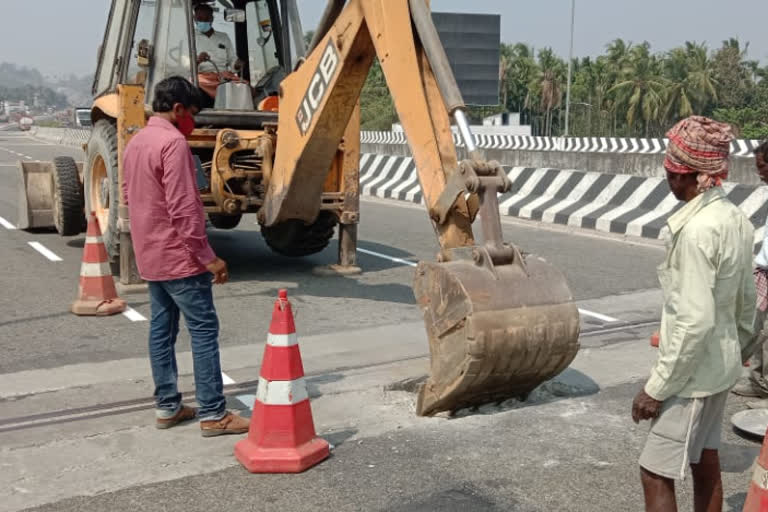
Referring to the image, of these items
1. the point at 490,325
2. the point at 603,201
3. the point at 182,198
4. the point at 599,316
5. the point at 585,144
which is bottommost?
the point at 585,144

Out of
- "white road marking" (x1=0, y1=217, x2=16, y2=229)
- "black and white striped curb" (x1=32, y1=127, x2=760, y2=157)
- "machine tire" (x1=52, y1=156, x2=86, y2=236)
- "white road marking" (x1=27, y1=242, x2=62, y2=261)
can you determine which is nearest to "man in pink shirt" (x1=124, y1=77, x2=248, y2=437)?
"white road marking" (x1=27, y1=242, x2=62, y2=261)

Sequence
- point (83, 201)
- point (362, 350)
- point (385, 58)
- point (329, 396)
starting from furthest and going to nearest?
point (83, 201)
point (362, 350)
point (385, 58)
point (329, 396)

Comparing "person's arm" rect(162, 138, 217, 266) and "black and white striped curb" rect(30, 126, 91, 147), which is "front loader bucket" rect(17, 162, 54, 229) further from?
"black and white striped curb" rect(30, 126, 91, 147)

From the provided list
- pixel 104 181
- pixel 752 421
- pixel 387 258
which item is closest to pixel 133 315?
pixel 104 181

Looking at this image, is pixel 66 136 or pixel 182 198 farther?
pixel 66 136

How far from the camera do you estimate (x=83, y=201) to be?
1070 centimetres

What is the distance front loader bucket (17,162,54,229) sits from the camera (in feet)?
37.3

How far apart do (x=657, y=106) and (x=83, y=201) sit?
68499mm

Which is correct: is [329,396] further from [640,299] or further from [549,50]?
[549,50]

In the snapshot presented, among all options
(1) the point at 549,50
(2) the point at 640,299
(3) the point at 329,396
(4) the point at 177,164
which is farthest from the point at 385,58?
(1) the point at 549,50

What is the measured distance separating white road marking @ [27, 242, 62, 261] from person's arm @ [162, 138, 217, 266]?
6048 millimetres

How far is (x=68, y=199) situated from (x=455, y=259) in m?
7.25

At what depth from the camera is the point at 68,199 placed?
10.6 m

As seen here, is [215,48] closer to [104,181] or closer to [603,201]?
[104,181]
